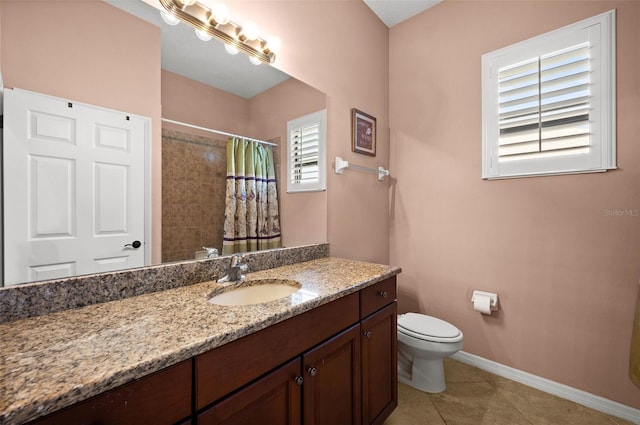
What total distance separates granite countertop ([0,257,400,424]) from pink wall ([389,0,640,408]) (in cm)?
141

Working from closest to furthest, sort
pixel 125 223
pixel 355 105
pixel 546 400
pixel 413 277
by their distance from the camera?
pixel 125 223, pixel 546 400, pixel 355 105, pixel 413 277

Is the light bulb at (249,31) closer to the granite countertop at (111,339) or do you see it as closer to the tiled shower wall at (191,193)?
the tiled shower wall at (191,193)

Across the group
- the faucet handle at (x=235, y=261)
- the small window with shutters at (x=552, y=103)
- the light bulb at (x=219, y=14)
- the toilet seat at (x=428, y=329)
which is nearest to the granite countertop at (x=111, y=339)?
the faucet handle at (x=235, y=261)

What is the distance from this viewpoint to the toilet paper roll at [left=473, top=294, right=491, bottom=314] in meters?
1.83

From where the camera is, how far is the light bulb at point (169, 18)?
3.66 ft

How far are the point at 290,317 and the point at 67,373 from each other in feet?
1.73

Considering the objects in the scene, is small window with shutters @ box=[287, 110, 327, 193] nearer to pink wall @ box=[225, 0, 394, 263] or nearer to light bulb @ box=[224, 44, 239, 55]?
pink wall @ box=[225, 0, 394, 263]

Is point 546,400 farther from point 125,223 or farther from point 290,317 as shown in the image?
point 125,223

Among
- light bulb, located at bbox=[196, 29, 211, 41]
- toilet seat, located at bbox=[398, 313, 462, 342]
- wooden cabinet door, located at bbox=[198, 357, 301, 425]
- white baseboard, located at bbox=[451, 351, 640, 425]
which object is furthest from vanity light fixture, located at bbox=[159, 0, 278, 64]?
white baseboard, located at bbox=[451, 351, 640, 425]

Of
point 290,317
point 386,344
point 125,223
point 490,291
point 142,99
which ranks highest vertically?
point 142,99

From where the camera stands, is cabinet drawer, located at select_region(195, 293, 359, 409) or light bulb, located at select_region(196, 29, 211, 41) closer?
cabinet drawer, located at select_region(195, 293, 359, 409)

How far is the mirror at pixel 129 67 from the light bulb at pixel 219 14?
0.10 metres

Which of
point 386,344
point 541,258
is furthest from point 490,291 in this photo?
point 386,344

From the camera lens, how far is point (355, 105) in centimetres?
207
